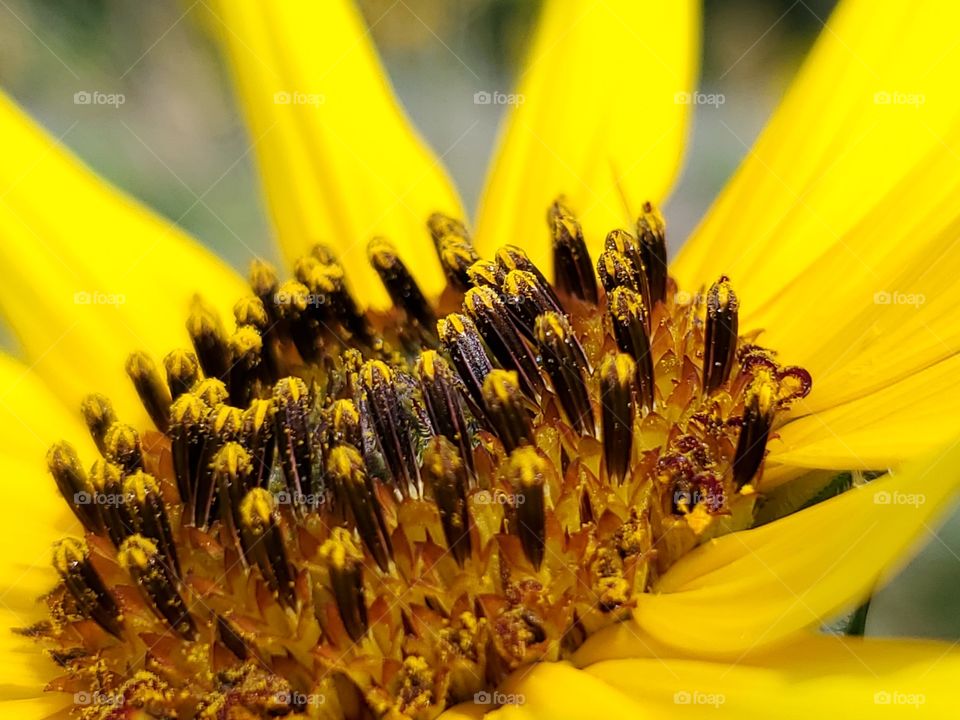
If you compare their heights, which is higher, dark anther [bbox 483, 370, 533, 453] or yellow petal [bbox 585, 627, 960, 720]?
dark anther [bbox 483, 370, 533, 453]


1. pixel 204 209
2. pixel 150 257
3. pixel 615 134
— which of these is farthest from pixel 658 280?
pixel 204 209

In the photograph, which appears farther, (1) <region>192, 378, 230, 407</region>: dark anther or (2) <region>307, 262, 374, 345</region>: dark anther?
(2) <region>307, 262, 374, 345</region>: dark anther

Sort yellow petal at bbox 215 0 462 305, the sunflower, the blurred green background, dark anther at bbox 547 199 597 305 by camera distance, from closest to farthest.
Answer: the sunflower
dark anther at bbox 547 199 597 305
yellow petal at bbox 215 0 462 305
the blurred green background

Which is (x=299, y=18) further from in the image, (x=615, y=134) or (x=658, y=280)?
(x=658, y=280)

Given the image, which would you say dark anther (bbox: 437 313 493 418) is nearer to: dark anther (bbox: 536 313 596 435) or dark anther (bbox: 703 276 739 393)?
dark anther (bbox: 536 313 596 435)
